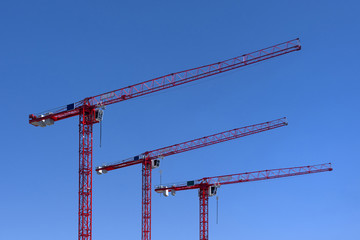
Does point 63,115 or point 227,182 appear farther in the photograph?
point 227,182

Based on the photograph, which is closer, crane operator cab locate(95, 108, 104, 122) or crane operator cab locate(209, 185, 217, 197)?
crane operator cab locate(95, 108, 104, 122)

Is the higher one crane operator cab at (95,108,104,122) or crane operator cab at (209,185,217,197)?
crane operator cab at (95,108,104,122)

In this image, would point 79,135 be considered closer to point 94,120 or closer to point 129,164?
point 94,120

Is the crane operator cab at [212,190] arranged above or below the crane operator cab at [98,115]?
below

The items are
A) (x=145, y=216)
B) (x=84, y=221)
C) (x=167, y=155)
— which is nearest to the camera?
(x=84, y=221)

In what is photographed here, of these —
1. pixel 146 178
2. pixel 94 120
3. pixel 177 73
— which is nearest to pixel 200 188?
pixel 146 178

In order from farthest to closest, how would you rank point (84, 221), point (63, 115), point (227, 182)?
point (227, 182)
point (63, 115)
point (84, 221)

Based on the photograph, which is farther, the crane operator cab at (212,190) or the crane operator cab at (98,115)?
the crane operator cab at (212,190)

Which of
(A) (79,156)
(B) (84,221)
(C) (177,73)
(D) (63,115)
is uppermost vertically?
(C) (177,73)

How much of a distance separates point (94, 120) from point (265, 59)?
38.4 meters

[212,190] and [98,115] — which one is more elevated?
[98,115]

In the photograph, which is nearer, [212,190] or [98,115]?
[98,115]

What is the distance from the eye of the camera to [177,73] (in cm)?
12181

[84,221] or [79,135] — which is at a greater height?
[79,135]
